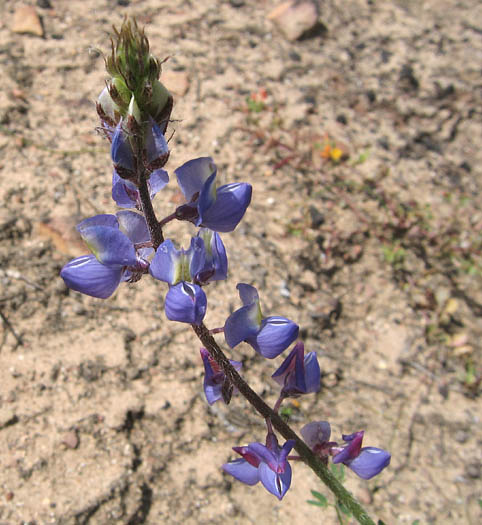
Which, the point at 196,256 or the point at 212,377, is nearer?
the point at 196,256

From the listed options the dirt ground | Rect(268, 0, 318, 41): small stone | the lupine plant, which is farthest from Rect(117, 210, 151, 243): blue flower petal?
Rect(268, 0, 318, 41): small stone

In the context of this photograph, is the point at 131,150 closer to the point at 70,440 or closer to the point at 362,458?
the point at 362,458

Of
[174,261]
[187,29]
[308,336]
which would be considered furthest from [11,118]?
[174,261]

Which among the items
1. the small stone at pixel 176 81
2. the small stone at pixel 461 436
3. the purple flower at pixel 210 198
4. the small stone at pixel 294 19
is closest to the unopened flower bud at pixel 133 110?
the purple flower at pixel 210 198

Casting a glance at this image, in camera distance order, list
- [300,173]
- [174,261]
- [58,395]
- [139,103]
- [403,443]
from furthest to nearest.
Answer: [300,173] < [403,443] < [58,395] < [174,261] < [139,103]

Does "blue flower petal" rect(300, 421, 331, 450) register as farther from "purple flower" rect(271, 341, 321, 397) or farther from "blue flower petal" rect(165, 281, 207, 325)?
"blue flower petal" rect(165, 281, 207, 325)

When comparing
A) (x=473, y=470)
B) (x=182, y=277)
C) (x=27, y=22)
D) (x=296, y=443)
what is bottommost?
(x=473, y=470)

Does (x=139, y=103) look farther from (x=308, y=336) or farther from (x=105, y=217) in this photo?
(x=308, y=336)

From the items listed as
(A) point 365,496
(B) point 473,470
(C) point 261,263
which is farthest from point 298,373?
(B) point 473,470

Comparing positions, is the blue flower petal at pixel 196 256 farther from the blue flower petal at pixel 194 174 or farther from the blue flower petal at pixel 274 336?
the blue flower petal at pixel 274 336
